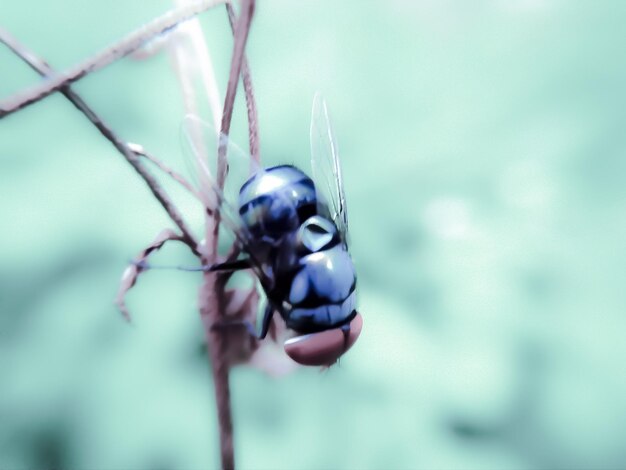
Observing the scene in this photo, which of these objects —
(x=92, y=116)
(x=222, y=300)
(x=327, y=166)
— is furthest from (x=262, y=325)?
(x=92, y=116)

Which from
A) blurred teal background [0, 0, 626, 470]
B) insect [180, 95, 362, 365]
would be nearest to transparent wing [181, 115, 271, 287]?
insect [180, 95, 362, 365]

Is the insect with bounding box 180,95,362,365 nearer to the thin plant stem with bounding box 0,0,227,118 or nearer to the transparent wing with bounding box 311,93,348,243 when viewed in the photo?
the transparent wing with bounding box 311,93,348,243

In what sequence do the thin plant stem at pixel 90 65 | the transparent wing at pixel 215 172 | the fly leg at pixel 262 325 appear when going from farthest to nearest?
the fly leg at pixel 262 325 → the transparent wing at pixel 215 172 → the thin plant stem at pixel 90 65

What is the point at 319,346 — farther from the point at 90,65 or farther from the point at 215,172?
the point at 90,65

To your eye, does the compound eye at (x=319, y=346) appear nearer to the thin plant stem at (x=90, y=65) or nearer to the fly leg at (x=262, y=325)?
the fly leg at (x=262, y=325)

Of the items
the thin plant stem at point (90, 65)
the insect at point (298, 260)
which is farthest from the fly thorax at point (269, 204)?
the thin plant stem at point (90, 65)

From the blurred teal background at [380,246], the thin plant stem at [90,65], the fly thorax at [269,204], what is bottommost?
the blurred teal background at [380,246]

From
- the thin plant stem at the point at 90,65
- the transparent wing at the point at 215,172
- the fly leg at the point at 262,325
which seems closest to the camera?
the thin plant stem at the point at 90,65
